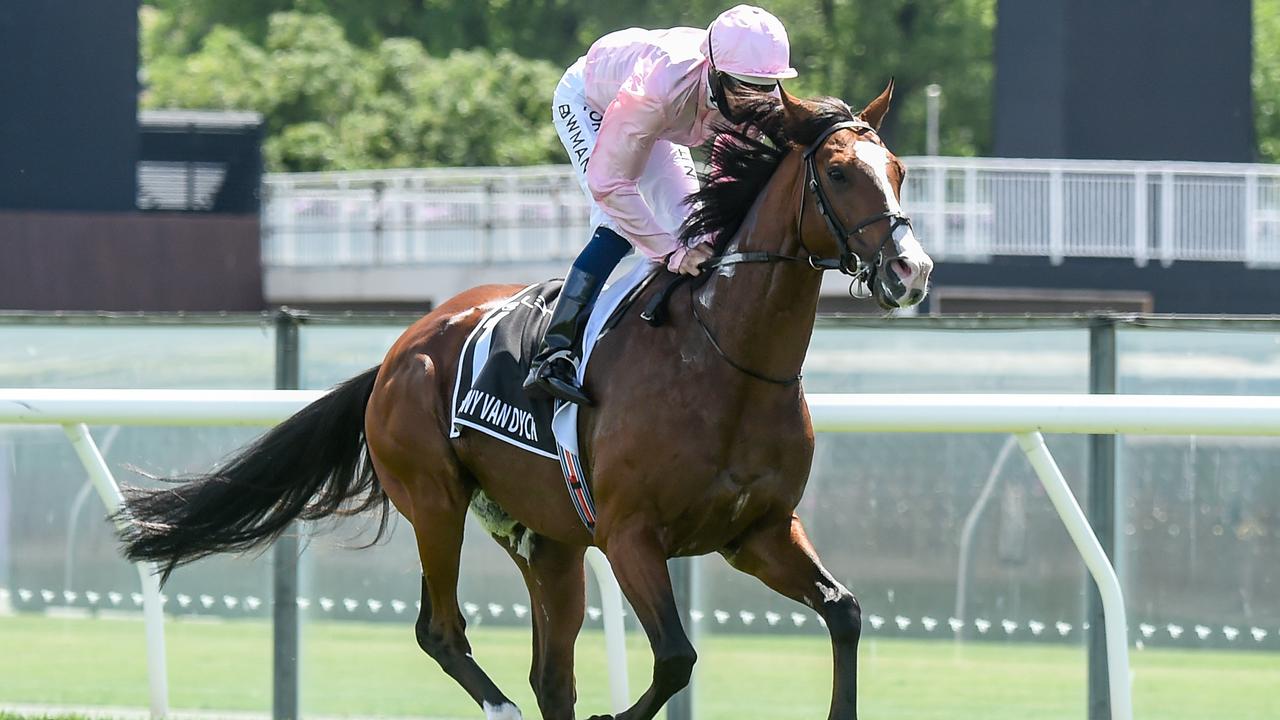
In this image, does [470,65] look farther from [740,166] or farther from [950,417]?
[740,166]

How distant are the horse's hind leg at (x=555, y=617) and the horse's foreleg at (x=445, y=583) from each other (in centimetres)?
13

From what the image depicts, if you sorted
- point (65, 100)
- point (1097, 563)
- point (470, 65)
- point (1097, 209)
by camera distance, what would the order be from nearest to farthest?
point (1097, 563)
point (65, 100)
point (1097, 209)
point (470, 65)

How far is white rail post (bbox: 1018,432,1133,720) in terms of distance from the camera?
448cm

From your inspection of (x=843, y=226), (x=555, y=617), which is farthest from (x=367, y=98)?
(x=843, y=226)

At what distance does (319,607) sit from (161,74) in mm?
26474

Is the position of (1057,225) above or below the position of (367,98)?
below

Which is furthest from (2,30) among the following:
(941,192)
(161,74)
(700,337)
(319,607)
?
(161,74)

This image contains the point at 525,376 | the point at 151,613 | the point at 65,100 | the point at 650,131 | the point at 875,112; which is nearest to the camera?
the point at 875,112

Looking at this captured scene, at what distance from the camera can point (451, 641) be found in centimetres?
460

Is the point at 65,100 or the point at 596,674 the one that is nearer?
the point at 596,674

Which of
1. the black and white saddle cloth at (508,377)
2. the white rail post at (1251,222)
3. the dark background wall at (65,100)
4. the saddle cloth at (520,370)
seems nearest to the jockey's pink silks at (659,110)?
the saddle cloth at (520,370)

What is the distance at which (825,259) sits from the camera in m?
3.76

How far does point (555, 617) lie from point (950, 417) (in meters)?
1.10

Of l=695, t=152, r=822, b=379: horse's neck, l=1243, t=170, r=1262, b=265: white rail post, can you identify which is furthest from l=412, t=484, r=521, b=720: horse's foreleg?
l=1243, t=170, r=1262, b=265: white rail post
